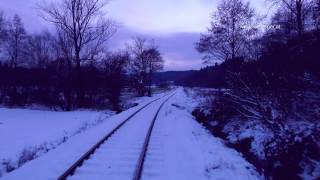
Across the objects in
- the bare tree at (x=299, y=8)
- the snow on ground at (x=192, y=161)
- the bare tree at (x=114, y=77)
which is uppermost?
the bare tree at (x=299, y=8)

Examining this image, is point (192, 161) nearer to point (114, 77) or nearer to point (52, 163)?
point (52, 163)

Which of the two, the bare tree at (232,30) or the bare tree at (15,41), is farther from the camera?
the bare tree at (15,41)

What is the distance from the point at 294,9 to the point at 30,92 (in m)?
25.8

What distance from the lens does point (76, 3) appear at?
3155cm

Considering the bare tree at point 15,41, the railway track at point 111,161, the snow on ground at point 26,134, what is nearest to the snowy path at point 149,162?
the railway track at point 111,161

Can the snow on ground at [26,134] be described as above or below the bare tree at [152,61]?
below

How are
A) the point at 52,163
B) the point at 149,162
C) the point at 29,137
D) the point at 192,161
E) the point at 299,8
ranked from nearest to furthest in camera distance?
1. the point at 52,163
2. the point at 149,162
3. the point at 192,161
4. the point at 29,137
5. the point at 299,8

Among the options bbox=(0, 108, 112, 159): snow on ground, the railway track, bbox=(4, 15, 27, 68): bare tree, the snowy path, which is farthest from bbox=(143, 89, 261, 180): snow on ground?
bbox=(4, 15, 27, 68): bare tree

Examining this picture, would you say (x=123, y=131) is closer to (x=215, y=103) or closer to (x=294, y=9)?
(x=215, y=103)

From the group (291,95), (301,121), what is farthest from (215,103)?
(301,121)

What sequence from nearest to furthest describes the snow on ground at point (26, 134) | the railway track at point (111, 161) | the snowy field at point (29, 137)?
1. the railway track at point (111, 161)
2. the snowy field at point (29, 137)
3. the snow on ground at point (26, 134)

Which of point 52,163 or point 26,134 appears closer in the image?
point 52,163

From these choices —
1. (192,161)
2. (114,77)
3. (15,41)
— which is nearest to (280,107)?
(192,161)

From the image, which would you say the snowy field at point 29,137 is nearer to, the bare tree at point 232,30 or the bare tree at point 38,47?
the bare tree at point 232,30
